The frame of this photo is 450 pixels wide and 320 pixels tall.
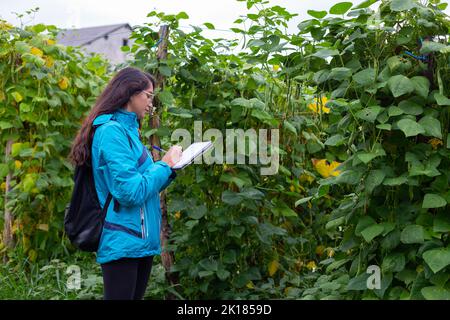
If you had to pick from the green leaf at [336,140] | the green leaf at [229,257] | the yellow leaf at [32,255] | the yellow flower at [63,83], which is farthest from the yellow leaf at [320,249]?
the yellow flower at [63,83]

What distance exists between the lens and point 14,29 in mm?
4090

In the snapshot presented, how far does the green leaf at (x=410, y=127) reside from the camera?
2.19 m

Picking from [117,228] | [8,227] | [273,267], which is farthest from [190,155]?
[8,227]

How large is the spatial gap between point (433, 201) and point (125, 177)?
1.07 metres

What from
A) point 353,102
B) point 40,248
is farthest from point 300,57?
point 40,248

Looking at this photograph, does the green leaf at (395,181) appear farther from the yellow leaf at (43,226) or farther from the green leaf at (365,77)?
the yellow leaf at (43,226)

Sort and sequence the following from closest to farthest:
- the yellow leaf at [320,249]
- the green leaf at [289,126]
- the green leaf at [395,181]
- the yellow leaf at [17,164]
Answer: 1. the green leaf at [395,181]
2. the green leaf at [289,126]
3. the yellow leaf at [320,249]
4. the yellow leaf at [17,164]

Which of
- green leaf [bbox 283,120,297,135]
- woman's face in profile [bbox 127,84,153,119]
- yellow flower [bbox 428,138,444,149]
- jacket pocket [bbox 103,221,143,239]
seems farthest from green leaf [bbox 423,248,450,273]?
green leaf [bbox 283,120,297,135]

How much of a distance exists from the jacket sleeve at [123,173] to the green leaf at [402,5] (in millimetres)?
1027

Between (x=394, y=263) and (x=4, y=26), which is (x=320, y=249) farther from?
(x=4, y=26)

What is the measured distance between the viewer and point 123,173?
2.29 m

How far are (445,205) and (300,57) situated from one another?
0.80 meters

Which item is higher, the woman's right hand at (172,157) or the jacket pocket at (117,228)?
the woman's right hand at (172,157)
